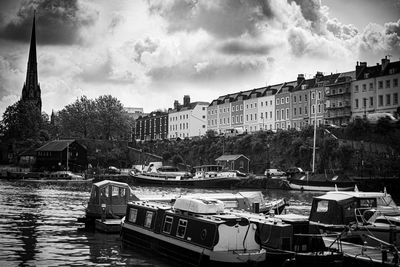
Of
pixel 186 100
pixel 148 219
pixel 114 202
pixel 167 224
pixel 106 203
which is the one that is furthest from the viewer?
pixel 186 100

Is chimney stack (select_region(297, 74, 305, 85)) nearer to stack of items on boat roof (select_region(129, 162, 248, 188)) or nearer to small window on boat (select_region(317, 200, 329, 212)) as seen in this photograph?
stack of items on boat roof (select_region(129, 162, 248, 188))

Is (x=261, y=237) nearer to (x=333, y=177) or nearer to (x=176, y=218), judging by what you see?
(x=176, y=218)

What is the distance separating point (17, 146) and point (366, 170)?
92.6 m

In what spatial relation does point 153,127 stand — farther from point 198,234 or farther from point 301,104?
point 198,234

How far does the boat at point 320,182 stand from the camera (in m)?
65.1

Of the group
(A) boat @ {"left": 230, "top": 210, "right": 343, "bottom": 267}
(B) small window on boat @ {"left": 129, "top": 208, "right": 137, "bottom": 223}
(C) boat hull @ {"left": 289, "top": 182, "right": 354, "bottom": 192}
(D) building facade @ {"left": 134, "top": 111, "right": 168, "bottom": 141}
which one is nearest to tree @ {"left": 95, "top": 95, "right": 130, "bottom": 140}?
(D) building facade @ {"left": 134, "top": 111, "right": 168, "bottom": 141}

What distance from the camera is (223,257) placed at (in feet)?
59.3

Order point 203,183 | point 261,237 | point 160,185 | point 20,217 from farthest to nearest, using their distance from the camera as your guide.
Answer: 1. point 160,185
2. point 203,183
3. point 20,217
4. point 261,237

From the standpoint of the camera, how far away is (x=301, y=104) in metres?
97.9

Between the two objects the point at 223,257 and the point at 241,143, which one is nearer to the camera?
the point at 223,257

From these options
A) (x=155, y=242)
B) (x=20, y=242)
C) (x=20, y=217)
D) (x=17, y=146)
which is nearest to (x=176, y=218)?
(x=155, y=242)

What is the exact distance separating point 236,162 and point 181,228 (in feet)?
241

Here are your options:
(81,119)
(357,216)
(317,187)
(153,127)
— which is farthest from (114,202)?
(153,127)

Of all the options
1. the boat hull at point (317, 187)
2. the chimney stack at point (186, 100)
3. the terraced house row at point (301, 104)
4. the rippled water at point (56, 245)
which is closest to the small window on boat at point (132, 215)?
the rippled water at point (56, 245)
